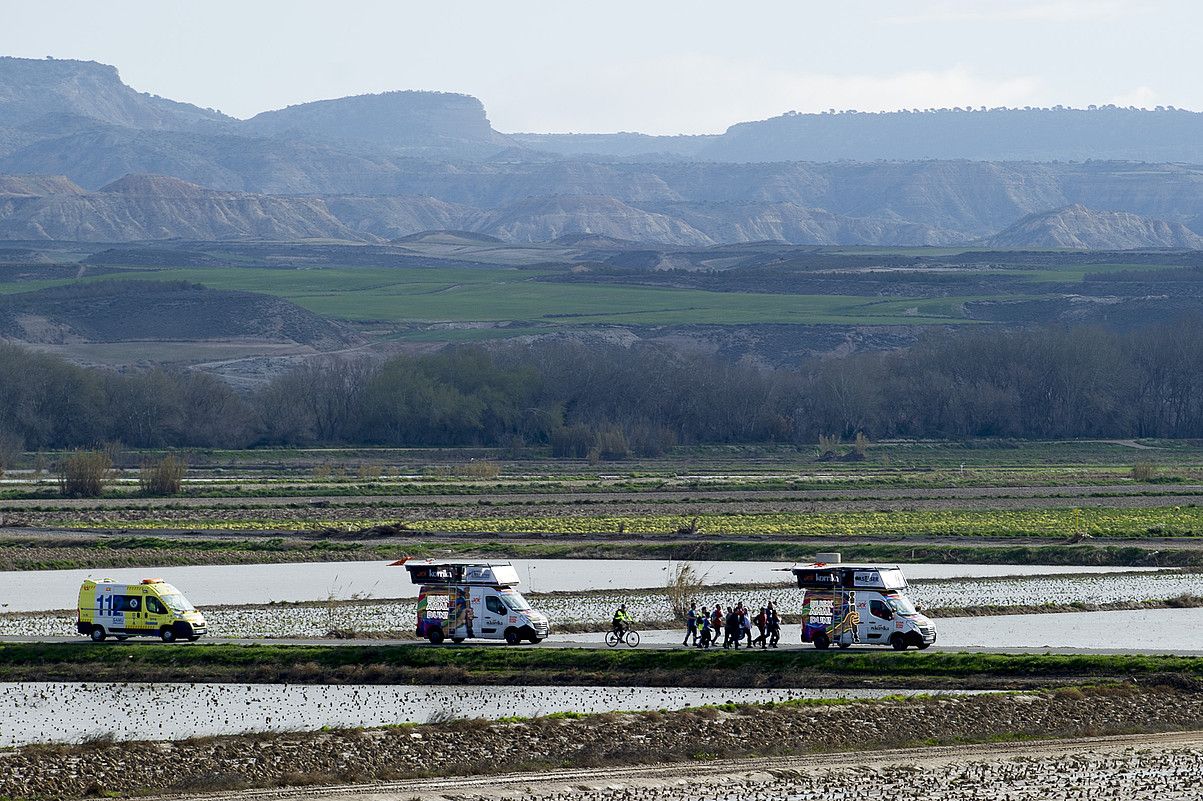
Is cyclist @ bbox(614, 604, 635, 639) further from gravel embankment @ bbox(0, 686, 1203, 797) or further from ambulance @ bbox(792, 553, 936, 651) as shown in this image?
gravel embankment @ bbox(0, 686, 1203, 797)

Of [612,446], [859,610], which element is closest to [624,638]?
[859,610]

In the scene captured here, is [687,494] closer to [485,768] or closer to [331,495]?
[331,495]

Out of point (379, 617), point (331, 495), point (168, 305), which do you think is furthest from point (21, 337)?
point (379, 617)

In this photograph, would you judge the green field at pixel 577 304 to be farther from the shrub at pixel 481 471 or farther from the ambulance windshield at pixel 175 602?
the ambulance windshield at pixel 175 602

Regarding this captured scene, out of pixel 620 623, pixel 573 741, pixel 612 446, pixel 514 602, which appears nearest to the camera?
pixel 573 741

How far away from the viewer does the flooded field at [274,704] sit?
2839cm

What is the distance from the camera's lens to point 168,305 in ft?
553

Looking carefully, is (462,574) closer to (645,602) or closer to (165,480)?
(645,602)

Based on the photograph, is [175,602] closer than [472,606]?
Yes

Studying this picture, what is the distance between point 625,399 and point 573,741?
99.0 metres

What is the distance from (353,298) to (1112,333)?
79.1m

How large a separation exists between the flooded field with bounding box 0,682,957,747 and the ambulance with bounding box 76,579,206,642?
3.30 metres

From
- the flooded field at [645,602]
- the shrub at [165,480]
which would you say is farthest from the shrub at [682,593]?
the shrub at [165,480]

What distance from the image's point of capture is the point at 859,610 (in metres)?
35.4
